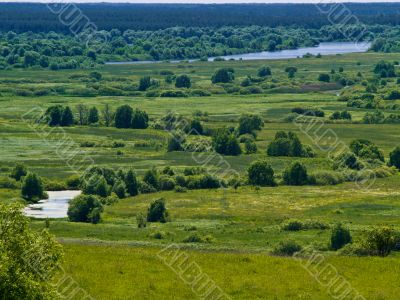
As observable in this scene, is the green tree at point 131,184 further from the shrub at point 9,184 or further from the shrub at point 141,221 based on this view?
the shrub at point 141,221

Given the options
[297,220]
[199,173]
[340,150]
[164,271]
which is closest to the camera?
[164,271]

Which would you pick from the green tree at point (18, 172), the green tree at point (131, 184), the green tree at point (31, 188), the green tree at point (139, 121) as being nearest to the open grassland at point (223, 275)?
the green tree at point (31, 188)

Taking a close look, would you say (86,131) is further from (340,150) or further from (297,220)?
(297,220)

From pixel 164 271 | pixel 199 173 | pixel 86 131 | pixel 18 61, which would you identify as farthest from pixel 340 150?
pixel 18 61

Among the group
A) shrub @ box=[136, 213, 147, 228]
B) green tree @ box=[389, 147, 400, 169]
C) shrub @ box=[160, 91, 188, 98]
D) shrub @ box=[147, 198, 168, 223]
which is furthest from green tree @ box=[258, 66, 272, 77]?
shrub @ box=[136, 213, 147, 228]

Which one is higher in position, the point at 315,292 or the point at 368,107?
the point at 315,292
